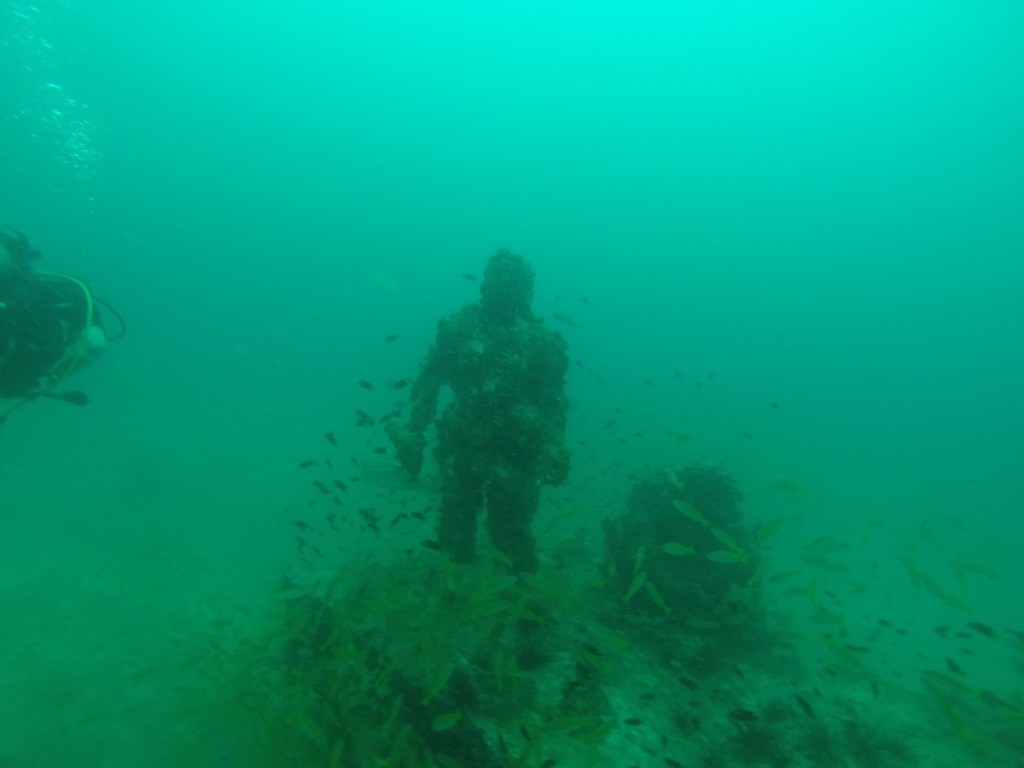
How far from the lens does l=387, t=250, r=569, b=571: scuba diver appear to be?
25.5 ft

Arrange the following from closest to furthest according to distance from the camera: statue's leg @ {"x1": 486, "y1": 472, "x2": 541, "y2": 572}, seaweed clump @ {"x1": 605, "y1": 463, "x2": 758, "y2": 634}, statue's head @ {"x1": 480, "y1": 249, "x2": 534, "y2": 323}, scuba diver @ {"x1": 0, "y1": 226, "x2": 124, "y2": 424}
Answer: statue's leg @ {"x1": 486, "y1": 472, "x2": 541, "y2": 572}
scuba diver @ {"x1": 0, "y1": 226, "x2": 124, "y2": 424}
seaweed clump @ {"x1": 605, "y1": 463, "x2": 758, "y2": 634}
statue's head @ {"x1": 480, "y1": 249, "x2": 534, "y2": 323}

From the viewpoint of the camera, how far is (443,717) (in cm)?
539

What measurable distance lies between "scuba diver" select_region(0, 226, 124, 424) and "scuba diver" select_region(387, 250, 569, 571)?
5081 mm

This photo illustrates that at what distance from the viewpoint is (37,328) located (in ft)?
26.6

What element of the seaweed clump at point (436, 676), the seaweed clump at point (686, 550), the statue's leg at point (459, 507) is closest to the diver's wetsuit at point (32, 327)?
the seaweed clump at point (436, 676)

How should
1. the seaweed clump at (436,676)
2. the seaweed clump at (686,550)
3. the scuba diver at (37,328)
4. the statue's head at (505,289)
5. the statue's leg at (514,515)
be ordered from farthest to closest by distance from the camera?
the statue's head at (505,289)
the seaweed clump at (686,550)
the scuba diver at (37,328)
the statue's leg at (514,515)
the seaweed clump at (436,676)

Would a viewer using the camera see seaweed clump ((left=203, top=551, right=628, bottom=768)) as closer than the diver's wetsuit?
Yes

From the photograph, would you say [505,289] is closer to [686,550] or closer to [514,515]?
[514,515]

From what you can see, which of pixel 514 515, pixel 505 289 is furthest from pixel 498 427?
pixel 505 289

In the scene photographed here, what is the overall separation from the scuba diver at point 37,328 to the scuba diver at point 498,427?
16.7 ft

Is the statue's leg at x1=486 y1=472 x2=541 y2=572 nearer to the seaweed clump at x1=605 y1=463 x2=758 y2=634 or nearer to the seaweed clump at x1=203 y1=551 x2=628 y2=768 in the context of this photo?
the seaweed clump at x1=203 y1=551 x2=628 y2=768

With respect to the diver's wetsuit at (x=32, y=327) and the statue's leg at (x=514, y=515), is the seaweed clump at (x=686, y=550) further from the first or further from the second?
the diver's wetsuit at (x=32, y=327)

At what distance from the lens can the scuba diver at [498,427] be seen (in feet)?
25.5

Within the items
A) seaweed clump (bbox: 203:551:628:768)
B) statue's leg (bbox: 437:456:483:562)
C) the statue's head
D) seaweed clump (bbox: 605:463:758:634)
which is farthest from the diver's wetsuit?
seaweed clump (bbox: 605:463:758:634)
